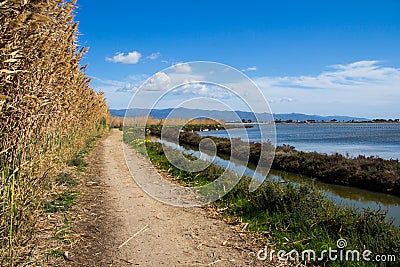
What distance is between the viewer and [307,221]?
17.7ft

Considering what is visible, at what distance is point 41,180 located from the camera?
4855 mm

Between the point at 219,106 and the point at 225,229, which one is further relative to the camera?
the point at 219,106

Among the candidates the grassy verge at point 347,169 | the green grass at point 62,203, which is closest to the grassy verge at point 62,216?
the green grass at point 62,203

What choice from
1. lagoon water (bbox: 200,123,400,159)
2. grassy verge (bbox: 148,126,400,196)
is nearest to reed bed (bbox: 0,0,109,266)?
lagoon water (bbox: 200,123,400,159)

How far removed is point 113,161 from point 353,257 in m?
10.7

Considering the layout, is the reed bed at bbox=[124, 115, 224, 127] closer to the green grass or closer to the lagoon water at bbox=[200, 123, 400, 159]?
the lagoon water at bbox=[200, 123, 400, 159]

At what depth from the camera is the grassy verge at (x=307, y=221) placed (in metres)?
4.63

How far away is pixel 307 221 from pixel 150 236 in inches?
96.6

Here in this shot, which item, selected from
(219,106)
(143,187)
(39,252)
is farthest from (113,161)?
(39,252)

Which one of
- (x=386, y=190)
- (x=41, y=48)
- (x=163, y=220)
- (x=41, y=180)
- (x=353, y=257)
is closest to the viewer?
(x=41, y=48)

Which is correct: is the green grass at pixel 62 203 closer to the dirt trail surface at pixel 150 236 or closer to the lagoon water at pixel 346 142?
the dirt trail surface at pixel 150 236

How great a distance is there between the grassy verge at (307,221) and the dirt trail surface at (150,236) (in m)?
0.62

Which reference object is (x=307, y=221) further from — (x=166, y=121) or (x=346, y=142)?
(x=346, y=142)

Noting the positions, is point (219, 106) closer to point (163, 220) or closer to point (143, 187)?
point (143, 187)
